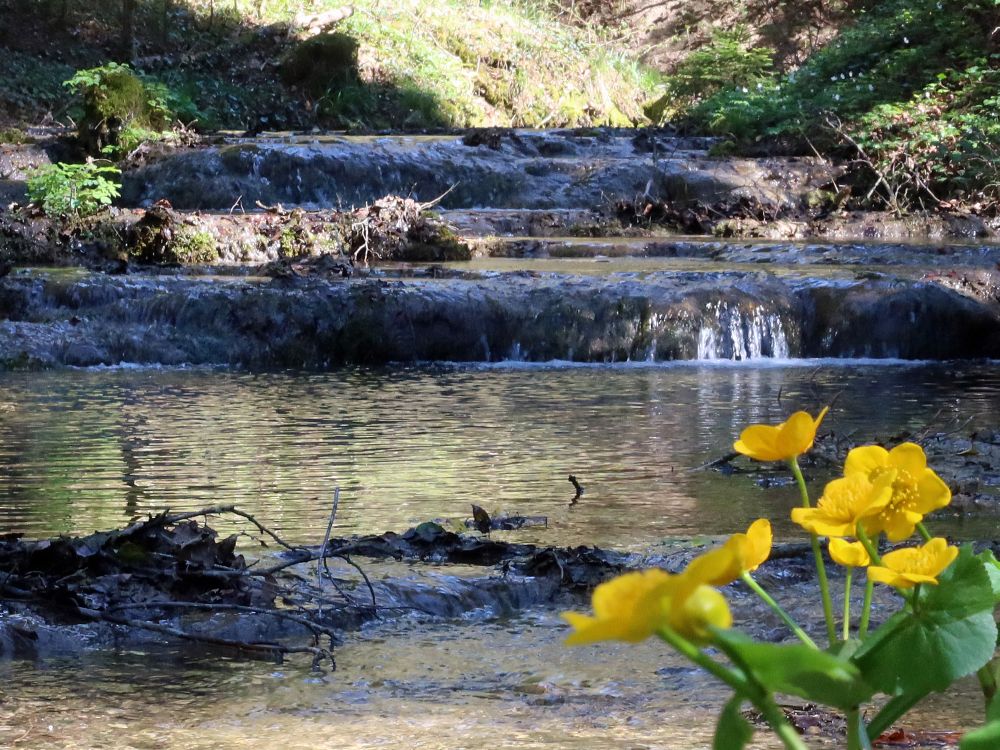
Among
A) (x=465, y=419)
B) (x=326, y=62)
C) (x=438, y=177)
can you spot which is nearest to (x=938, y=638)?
(x=465, y=419)

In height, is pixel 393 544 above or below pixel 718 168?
below

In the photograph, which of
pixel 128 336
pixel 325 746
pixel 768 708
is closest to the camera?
pixel 768 708

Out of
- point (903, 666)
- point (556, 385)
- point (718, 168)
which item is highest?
point (718, 168)

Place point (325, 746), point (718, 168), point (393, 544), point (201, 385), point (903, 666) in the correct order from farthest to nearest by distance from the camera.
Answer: point (718, 168) < point (201, 385) < point (393, 544) < point (325, 746) < point (903, 666)

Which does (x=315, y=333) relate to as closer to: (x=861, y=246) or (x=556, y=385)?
(x=556, y=385)

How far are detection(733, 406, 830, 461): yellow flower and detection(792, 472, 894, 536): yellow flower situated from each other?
4 cm

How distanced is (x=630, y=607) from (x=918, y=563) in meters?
0.39

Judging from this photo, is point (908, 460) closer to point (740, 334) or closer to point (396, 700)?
point (396, 700)

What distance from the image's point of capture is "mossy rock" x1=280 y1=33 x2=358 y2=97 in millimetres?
24938

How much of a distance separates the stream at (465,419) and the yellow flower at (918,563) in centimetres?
127

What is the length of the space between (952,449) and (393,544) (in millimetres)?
2705

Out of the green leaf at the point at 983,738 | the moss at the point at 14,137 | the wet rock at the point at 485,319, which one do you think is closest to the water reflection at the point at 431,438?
the wet rock at the point at 485,319

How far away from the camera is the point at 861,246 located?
14.5 meters

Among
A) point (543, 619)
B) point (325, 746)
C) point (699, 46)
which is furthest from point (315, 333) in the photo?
point (699, 46)
